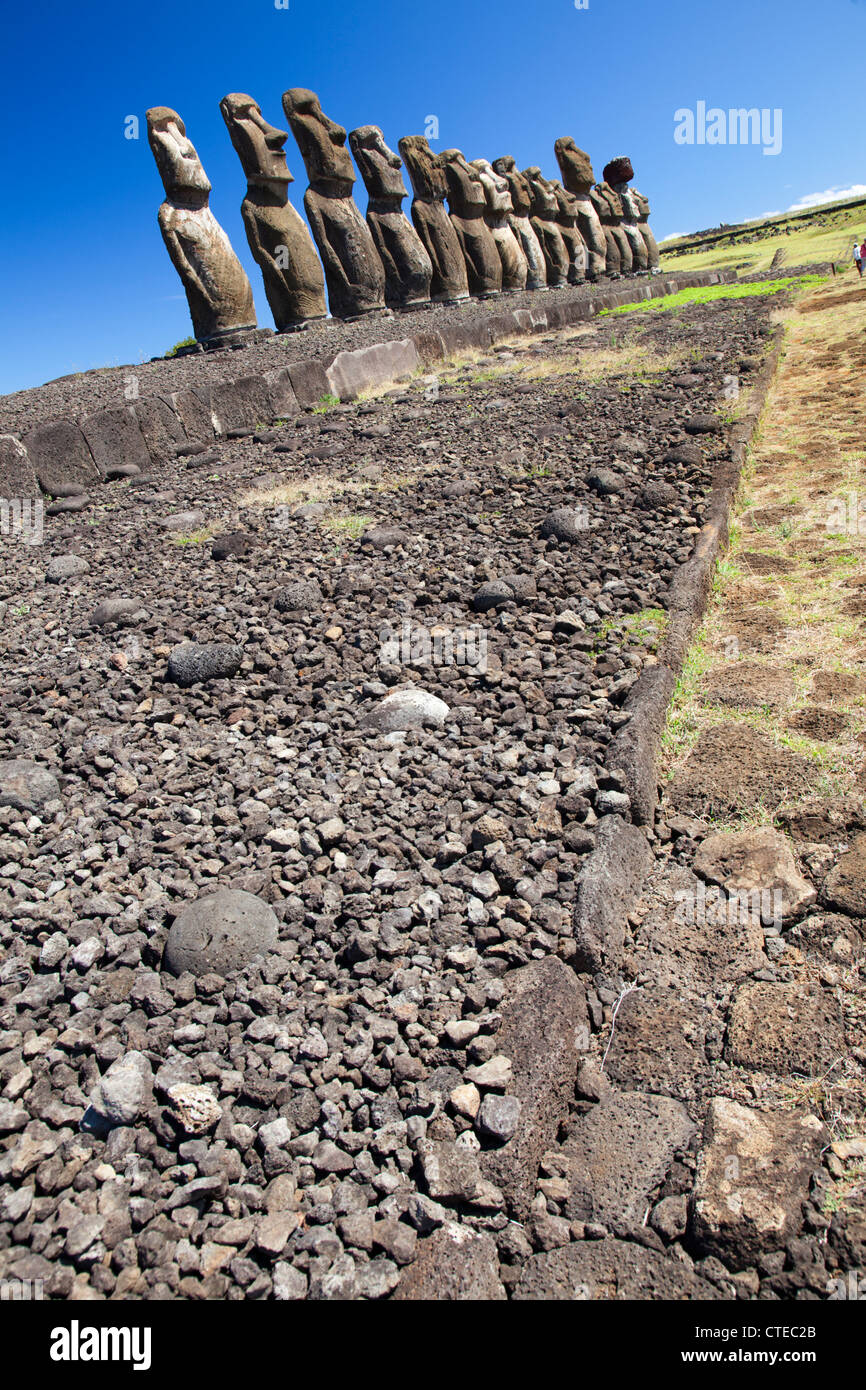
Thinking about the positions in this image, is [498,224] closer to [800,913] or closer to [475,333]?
[475,333]

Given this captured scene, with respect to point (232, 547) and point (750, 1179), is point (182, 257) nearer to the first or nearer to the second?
point (232, 547)

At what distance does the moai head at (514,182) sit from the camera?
21266mm

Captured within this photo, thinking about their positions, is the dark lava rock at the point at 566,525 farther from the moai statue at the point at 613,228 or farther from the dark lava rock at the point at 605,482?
the moai statue at the point at 613,228

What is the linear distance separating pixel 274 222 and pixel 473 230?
6872 mm

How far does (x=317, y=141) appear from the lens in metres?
13.4

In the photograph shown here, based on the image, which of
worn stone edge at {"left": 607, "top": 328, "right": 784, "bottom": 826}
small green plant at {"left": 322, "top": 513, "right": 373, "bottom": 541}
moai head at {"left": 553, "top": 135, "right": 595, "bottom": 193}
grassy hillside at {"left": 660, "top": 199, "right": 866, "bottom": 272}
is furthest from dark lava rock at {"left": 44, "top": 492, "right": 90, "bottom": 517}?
moai head at {"left": 553, "top": 135, "right": 595, "bottom": 193}

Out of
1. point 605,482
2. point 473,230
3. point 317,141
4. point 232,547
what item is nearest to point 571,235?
point 473,230

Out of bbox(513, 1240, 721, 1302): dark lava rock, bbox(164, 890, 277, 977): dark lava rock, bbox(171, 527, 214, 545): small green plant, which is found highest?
bbox(171, 527, 214, 545): small green plant

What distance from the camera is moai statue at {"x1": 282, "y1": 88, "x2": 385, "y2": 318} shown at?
1344 cm

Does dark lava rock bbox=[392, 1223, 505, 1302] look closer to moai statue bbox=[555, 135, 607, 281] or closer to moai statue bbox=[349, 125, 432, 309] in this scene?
moai statue bbox=[349, 125, 432, 309]

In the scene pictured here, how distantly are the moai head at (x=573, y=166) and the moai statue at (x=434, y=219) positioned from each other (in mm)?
9601

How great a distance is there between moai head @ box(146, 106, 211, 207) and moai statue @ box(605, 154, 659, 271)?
68.3ft

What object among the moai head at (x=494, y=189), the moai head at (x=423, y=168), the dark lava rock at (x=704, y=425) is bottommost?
the dark lava rock at (x=704, y=425)

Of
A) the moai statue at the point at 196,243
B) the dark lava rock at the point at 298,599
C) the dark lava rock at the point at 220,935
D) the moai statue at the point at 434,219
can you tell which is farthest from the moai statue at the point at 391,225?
the dark lava rock at the point at 220,935
